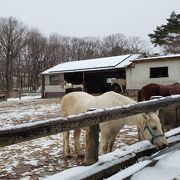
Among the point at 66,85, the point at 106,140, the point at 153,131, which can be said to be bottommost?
the point at 106,140

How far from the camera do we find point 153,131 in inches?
194

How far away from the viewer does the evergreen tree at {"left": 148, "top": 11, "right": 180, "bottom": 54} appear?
1891 inches

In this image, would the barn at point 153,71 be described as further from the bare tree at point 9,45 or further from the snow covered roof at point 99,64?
the bare tree at point 9,45

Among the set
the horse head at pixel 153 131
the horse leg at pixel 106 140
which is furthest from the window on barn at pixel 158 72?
the horse head at pixel 153 131

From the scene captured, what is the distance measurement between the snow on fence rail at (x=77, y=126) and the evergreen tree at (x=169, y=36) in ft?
146

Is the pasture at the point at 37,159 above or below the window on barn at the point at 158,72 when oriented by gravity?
below

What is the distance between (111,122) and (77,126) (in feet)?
8.01

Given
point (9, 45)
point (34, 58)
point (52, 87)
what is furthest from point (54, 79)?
point (34, 58)

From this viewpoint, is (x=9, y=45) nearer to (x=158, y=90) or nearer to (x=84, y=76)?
(x=84, y=76)

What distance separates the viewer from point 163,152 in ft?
15.4

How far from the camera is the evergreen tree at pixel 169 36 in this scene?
48.0m

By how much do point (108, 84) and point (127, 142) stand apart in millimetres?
28061

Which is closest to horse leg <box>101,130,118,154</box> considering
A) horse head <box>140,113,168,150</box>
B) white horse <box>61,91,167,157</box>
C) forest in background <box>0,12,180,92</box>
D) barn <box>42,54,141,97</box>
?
white horse <box>61,91,167,157</box>

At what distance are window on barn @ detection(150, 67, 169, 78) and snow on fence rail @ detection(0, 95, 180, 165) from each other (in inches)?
905
